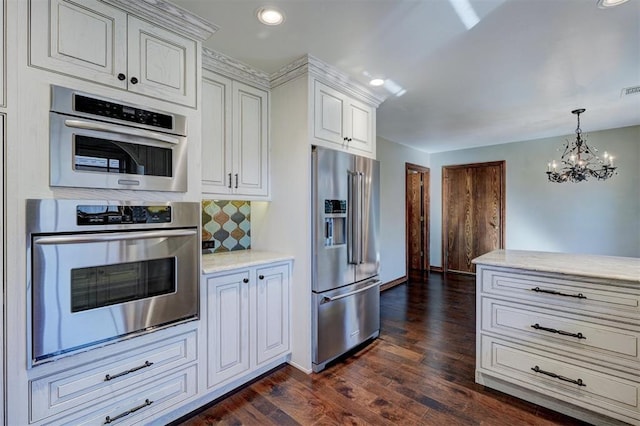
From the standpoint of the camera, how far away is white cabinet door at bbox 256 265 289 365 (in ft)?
7.45

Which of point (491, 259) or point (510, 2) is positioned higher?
point (510, 2)

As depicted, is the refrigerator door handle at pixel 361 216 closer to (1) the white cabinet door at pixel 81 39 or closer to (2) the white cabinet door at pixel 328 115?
(2) the white cabinet door at pixel 328 115

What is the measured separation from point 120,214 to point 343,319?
1.87m

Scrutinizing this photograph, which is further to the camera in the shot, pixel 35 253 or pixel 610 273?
pixel 610 273

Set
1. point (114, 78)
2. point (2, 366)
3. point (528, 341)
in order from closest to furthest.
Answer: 1. point (2, 366)
2. point (114, 78)
3. point (528, 341)

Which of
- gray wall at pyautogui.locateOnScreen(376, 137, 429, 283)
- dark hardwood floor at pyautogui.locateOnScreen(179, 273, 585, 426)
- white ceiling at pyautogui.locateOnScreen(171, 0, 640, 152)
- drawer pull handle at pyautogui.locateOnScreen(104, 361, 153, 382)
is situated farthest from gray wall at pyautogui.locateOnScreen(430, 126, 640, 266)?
drawer pull handle at pyautogui.locateOnScreen(104, 361, 153, 382)

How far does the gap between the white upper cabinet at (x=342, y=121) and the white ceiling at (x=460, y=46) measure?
0.79 feet

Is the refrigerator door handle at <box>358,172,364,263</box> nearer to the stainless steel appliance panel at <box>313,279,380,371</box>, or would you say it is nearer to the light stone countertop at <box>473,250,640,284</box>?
Result: the stainless steel appliance panel at <box>313,279,380,371</box>

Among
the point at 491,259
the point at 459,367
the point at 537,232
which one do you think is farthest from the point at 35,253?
the point at 537,232

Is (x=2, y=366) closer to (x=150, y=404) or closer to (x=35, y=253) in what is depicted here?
(x=35, y=253)

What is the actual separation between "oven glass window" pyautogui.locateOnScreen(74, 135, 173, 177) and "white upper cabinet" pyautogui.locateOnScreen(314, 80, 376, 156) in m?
1.17

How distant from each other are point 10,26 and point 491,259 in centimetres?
298

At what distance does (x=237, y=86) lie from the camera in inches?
95.3

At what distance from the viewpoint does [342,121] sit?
2.67 m
